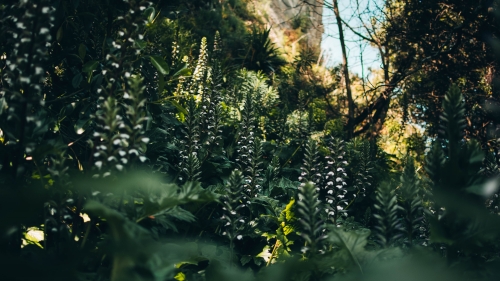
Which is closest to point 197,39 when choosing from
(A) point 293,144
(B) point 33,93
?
(A) point 293,144

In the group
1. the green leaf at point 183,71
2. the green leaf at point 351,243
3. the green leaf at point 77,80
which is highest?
the green leaf at point 183,71

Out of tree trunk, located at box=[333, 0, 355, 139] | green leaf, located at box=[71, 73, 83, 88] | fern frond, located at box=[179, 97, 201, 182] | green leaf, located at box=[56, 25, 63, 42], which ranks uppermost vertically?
tree trunk, located at box=[333, 0, 355, 139]

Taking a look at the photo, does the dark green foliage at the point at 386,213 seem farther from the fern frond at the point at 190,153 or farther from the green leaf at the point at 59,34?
the green leaf at the point at 59,34

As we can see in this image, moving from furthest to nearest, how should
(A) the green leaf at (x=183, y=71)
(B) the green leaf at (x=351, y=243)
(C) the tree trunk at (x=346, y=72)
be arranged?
(C) the tree trunk at (x=346, y=72)
(A) the green leaf at (x=183, y=71)
(B) the green leaf at (x=351, y=243)

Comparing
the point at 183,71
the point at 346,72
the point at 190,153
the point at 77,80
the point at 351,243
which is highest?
the point at 346,72

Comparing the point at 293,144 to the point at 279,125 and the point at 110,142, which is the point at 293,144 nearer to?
the point at 279,125

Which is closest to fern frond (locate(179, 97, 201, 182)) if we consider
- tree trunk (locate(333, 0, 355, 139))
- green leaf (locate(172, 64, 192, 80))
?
green leaf (locate(172, 64, 192, 80))

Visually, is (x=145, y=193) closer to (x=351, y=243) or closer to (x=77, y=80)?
(x=351, y=243)

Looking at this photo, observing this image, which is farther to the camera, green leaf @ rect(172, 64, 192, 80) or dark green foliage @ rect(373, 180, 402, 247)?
green leaf @ rect(172, 64, 192, 80)

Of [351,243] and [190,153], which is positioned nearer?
[351,243]

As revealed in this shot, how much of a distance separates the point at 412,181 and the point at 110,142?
56.7 inches

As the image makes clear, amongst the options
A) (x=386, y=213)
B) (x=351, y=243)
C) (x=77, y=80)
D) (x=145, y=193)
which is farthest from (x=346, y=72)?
(x=145, y=193)

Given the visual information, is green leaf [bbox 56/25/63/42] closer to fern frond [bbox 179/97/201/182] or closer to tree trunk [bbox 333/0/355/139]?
fern frond [bbox 179/97/201/182]

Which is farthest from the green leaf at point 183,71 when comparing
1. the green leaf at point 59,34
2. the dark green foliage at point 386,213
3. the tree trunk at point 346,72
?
the tree trunk at point 346,72
